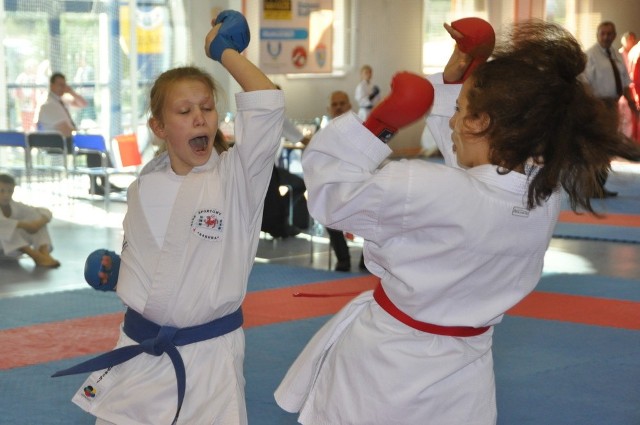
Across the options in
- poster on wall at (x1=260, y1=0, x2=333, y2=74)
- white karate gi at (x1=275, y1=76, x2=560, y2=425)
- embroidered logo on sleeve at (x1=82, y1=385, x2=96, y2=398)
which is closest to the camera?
white karate gi at (x1=275, y1=76, x2=560, y2=425)

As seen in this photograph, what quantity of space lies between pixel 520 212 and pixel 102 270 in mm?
1262

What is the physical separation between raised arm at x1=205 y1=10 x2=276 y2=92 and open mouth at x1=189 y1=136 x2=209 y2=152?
0.31m

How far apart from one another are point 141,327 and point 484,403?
3.12 feet

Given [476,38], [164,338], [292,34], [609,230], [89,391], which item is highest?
A: [292,34]

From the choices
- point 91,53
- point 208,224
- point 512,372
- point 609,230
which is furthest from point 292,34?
point 208,224

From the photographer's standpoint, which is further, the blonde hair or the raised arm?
the blonde hair

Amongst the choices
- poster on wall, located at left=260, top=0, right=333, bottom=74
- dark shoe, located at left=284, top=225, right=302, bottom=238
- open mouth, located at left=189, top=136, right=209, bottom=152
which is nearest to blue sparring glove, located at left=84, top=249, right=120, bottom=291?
open mouth, located at left=189, top=136, right=209, bottom=152

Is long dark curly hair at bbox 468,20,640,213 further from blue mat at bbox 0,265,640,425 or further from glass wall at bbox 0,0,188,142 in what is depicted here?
glass wall at bbox 0,0,188,142

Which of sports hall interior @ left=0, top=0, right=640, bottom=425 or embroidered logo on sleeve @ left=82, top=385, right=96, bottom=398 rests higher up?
embroidered logo on sleeve @ left=82, top=385, right=96, bottom=398

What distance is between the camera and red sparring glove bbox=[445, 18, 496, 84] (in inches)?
92.9

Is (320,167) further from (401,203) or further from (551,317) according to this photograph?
(551,317)

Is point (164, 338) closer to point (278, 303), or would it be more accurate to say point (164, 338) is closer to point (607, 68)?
point (278, 303)

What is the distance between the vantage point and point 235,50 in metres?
2.38

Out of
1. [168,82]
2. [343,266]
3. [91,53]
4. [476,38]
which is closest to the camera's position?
[476,38]
